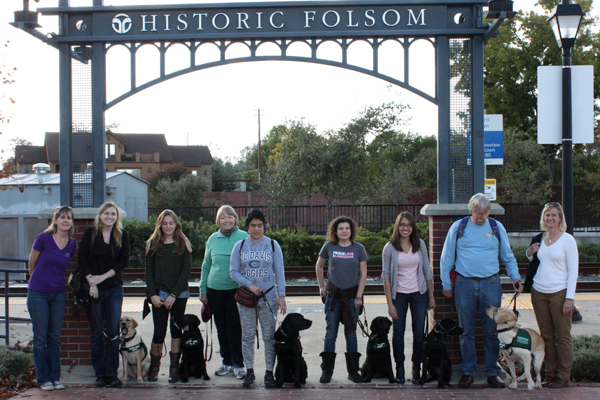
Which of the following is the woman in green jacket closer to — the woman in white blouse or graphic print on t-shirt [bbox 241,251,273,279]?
graphic print on t-shirt [bbox 241,251,273,279]

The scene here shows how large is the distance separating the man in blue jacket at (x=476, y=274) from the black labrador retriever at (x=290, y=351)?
146 centimetres

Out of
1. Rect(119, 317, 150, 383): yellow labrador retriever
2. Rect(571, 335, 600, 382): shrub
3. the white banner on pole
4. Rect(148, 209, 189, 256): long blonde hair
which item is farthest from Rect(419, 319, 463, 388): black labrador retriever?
the white banner on pole

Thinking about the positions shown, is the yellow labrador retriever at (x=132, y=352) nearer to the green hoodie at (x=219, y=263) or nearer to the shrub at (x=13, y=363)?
the green hoodie at (x=219, y=263)

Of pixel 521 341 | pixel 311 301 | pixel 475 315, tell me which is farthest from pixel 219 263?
pixel 311 301

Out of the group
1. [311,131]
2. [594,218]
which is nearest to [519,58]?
[594,218]

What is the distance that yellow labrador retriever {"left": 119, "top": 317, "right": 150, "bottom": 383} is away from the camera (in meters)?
4.82

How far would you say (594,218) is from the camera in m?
19.7

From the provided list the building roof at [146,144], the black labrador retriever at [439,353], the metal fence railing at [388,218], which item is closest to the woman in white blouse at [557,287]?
the black labrador retriever at [439,353]

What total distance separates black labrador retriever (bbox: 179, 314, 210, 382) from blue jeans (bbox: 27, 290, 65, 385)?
1170 mm

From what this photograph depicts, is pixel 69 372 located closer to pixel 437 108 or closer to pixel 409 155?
pixel 437 108

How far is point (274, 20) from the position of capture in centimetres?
539

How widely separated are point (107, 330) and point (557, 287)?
14.1 feet

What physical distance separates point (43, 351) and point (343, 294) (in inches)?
113

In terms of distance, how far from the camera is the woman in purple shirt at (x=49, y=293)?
4.69 meters
